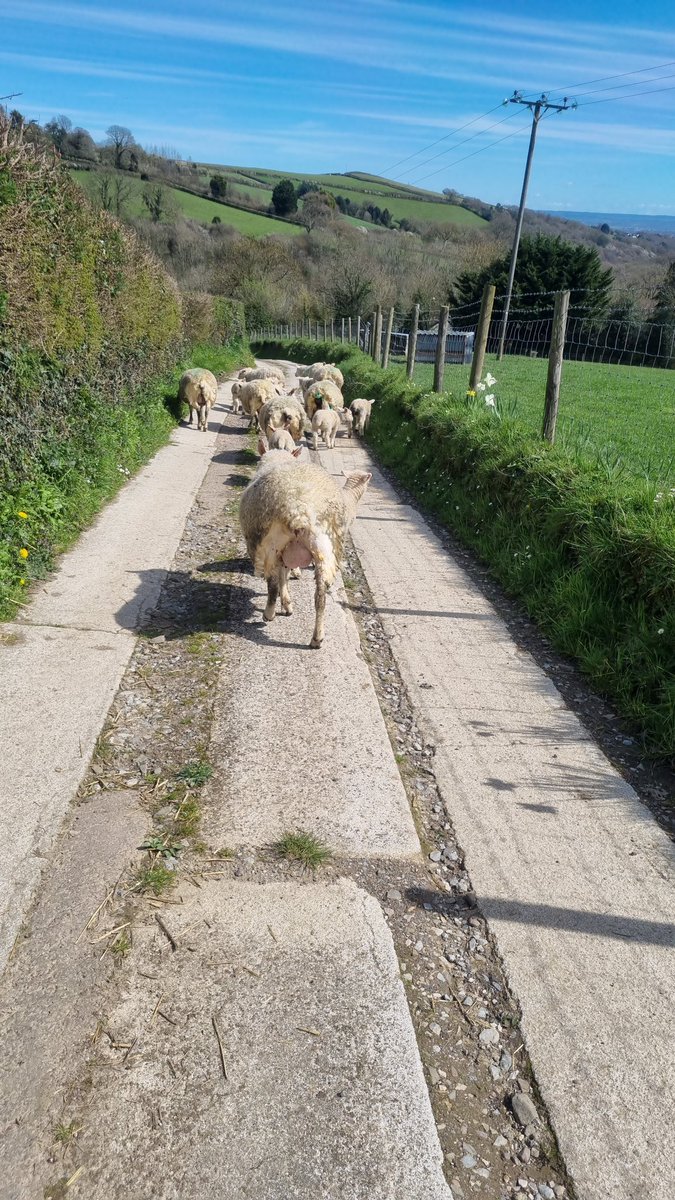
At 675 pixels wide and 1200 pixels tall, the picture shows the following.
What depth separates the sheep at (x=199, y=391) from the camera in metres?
14.9

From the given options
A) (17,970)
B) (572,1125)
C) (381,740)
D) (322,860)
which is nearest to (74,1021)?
(17,970)

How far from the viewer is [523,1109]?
2.46 metres

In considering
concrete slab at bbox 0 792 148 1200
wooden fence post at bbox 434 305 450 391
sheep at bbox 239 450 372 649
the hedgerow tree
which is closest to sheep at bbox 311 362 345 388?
wooden fence post at bbox 434 305 450 391

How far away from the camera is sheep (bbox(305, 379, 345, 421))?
49.9ft

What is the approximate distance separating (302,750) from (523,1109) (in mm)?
2191

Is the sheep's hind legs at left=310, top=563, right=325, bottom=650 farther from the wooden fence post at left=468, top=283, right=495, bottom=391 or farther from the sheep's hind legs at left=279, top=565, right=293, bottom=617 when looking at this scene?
the wooden fence post at left=468, top=283, right=495, bottom=391

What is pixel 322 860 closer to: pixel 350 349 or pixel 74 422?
pixel 74 422

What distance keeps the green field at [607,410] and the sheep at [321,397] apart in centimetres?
275

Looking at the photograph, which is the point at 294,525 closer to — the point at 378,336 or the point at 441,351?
the point at 441,351

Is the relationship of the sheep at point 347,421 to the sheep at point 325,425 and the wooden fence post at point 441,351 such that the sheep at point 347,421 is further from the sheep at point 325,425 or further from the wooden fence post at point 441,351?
the wooden fence post at point 441,351

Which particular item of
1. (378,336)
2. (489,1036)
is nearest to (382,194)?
(378,336)

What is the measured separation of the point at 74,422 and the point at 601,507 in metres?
6.07

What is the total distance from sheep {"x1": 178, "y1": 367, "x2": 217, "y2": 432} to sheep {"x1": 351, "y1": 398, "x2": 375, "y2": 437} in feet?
10.2

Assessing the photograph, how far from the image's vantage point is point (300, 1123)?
2.30m
